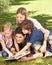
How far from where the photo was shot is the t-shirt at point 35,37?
5.67 meters

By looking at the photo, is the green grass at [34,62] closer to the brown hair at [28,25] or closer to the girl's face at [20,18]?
the brown hair at [28,25]

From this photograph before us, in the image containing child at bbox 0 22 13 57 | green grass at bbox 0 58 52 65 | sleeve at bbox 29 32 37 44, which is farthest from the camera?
child at bbox 0 22 13 57

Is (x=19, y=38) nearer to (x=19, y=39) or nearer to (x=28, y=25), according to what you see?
(x=19, y=39)

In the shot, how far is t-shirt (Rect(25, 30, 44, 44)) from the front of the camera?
5.67 metres

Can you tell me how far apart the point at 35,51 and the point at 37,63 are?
330 millimetres

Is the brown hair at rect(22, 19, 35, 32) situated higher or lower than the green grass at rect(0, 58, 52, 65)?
higher

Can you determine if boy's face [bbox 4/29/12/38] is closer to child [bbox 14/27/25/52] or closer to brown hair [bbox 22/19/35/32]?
child [bbox 14/27/25/52]

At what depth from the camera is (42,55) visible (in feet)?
18.9

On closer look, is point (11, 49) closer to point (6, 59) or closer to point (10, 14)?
point (6, 59)

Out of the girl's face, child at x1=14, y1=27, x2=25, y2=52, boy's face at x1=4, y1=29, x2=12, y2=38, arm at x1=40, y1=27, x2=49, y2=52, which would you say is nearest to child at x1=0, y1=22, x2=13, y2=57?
boy's face at x1=4, y1=29, x2=12, y2=38

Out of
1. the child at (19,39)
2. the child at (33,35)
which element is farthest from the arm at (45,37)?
the child at (19,39)

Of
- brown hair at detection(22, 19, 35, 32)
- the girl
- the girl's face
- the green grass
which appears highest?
the girl's face

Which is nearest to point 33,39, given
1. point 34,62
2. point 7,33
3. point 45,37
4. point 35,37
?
point 35,37

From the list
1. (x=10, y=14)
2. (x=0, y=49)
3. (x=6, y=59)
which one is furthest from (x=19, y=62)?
(x=10, y=14)
